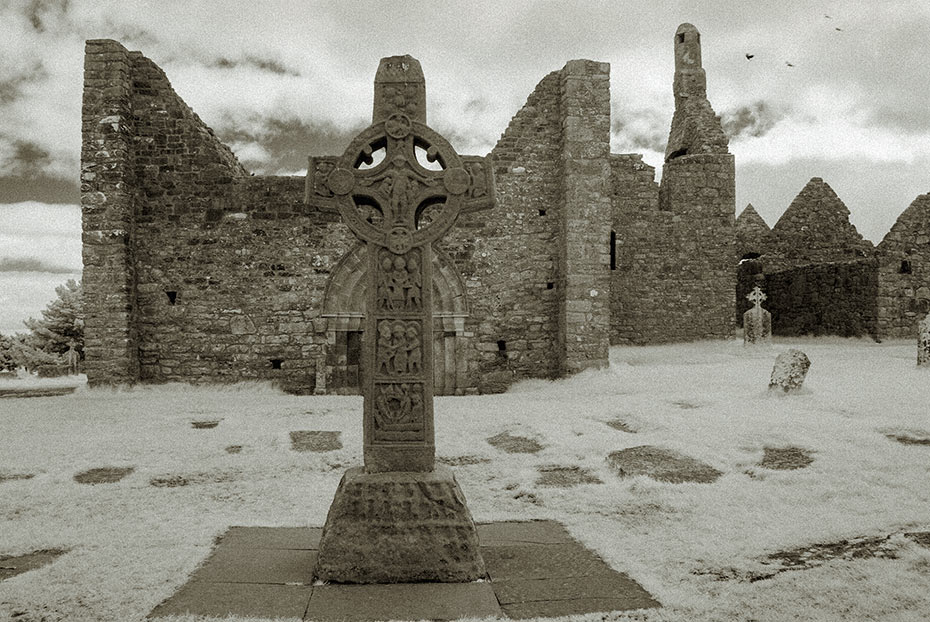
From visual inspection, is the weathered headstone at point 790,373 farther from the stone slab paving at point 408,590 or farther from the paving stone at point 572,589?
the paving stone at point 572,589

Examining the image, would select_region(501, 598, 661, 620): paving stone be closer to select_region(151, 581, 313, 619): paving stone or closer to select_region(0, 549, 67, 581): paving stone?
select_region(151, 581, 313, 619): paving stone

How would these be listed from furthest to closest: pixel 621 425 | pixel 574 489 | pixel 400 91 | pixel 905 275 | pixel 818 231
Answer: pixel 818 231 → pixel 905 275 → pixel 621 425 → pixel 574 489 → pixel 400 91

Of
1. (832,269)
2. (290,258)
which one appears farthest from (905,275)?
(290,258)

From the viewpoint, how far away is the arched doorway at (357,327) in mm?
10359

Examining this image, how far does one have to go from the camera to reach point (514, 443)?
21.4ft

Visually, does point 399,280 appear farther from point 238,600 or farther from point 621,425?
point 621,425

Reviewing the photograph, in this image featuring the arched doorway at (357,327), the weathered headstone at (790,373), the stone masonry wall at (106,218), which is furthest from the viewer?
the arched doorway at (357,327)

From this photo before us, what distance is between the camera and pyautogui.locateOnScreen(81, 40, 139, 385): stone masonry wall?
33.1 ft

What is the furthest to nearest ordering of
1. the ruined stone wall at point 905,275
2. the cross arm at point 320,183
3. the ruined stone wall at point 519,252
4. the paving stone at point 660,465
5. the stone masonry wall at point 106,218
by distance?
the ruined stone wall at point 905,275
the ruined stone wall at point 519,252
the stone masonry wall at point 106,218
the paving stone at point 660,465
the cross arm at point 320,183

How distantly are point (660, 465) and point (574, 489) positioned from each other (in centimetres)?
95

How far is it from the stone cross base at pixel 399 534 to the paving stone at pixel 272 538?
18.8 inches

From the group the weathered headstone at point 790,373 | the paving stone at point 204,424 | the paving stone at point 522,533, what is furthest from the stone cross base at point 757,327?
the paving stone at point 522,533

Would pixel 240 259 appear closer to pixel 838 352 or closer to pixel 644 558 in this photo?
pixel 644 558

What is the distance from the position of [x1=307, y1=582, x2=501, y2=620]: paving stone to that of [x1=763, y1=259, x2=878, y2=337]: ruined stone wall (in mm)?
15798
